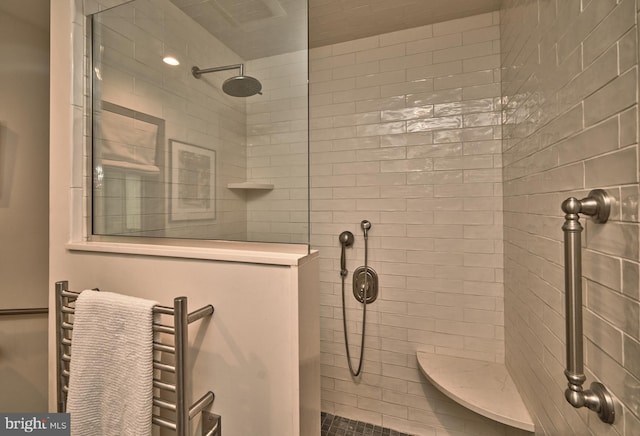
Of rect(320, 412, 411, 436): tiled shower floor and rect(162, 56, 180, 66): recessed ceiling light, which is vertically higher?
rect(162, 56, 180, 66): recessed ceiling light

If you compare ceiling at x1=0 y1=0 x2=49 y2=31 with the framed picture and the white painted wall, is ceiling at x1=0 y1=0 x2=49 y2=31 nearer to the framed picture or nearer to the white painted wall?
the white painted wall

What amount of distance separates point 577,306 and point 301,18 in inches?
48.5

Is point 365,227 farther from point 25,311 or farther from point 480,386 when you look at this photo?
point 25,311

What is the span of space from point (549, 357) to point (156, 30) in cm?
195

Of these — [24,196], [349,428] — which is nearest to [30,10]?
[24,196]

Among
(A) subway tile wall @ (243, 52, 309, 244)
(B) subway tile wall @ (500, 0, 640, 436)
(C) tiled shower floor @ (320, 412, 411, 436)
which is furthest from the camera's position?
(C) tiled shower floor @ (320, 412, 411, 436)

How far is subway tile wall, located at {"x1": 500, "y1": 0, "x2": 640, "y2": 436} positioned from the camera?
0.56 meters

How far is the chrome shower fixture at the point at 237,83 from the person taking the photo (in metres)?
1.25

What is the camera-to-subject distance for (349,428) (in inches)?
71.2

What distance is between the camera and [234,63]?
127 centimetres

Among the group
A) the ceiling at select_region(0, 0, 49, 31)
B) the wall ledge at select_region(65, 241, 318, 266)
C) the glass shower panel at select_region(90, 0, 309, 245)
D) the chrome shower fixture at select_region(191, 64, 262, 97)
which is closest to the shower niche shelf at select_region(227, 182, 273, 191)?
the glass shower panel at select_region(90, 0, 309, 245)

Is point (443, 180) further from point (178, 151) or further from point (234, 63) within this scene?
point (178, 151)

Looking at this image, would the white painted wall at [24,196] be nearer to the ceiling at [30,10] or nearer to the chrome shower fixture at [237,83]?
the ceiling at [30,10]

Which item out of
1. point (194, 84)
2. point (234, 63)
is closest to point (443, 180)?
point (234, 63)
